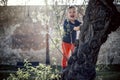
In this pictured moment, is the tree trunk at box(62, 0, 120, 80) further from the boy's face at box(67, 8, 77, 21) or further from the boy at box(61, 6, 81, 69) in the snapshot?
the boy's face at box(67, 8, 77, 21)

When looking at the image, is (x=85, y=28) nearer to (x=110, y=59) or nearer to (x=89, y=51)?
(x=89, y=51)

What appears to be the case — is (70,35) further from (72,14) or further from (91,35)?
(91,35)

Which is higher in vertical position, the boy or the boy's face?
the boy's face

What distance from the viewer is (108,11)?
4148 mm

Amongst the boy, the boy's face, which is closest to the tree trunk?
the boy

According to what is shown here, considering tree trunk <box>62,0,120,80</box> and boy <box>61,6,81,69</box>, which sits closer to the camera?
tree trunk <box>62,0,120,80</box>

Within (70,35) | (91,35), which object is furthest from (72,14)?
(91,35)

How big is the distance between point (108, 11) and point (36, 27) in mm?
10696

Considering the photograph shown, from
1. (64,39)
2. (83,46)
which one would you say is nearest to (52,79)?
(64,39)

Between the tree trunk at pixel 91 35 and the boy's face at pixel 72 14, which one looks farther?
the boy's face at pixel 72 14

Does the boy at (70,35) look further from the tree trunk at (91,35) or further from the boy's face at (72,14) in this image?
the tree trunk at (91,35)

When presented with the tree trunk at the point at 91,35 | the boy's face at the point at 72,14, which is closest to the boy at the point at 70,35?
the boy's face at the point at 72,14

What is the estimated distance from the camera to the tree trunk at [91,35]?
4152 mm

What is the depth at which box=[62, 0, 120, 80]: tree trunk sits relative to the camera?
Result: 4.15 meters
